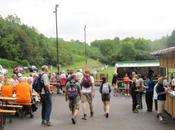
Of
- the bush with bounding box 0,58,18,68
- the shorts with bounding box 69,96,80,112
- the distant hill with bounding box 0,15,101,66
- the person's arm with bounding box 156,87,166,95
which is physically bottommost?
the shorts with bounding box 69,96,80,112

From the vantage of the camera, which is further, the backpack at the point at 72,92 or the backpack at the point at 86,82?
the backpack at the point at 86,82

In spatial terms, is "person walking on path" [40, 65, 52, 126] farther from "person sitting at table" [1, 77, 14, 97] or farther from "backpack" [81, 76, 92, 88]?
"backpack" [81, 76, 92, 88]

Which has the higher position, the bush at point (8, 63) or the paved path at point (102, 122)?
the bush at point (8, 63)

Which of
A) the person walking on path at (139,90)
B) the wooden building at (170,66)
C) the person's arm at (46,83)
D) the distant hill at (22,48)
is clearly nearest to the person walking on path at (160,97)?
the wooden building at (170,66)

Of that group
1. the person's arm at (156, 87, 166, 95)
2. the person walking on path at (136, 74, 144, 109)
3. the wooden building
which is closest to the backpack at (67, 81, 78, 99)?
the person's arm at (156, 87, 166, 95)

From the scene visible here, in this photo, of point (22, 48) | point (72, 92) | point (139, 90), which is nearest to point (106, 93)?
point (72, 92)

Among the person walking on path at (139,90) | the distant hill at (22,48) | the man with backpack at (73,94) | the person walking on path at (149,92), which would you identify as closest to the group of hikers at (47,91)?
the man with backpack at (73,94)

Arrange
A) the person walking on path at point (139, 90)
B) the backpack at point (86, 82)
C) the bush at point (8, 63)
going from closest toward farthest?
the backpack at point (86, 82) → the person walking on path at point (139, 90) → the bush at point (8, 63)

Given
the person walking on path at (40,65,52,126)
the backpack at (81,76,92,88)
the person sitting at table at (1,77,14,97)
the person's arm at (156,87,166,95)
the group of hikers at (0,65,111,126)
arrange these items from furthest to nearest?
the backpack at (81,76,92,88) → the person sitting at table at (1,77,14,97) → the person's arm at (156,87,166,95) → the group of hikers at (0,65,111,126) → the person walking on path at (40,65,52,126)

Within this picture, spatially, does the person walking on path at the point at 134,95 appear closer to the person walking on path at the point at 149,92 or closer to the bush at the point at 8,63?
the person walking on path at the point at 149,92


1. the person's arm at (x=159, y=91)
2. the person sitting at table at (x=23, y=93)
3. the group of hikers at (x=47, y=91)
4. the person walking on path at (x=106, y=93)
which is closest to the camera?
the group of hikers at (x=47, y=91)

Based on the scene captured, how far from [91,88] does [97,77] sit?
108 feet

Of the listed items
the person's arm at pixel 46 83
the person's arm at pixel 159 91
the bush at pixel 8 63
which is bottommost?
the person's arm at pixel 159 91

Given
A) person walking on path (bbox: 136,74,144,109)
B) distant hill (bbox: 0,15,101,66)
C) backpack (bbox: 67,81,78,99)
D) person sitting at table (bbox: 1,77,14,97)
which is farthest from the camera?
distant hill (bbox: 0,15,101,66)
